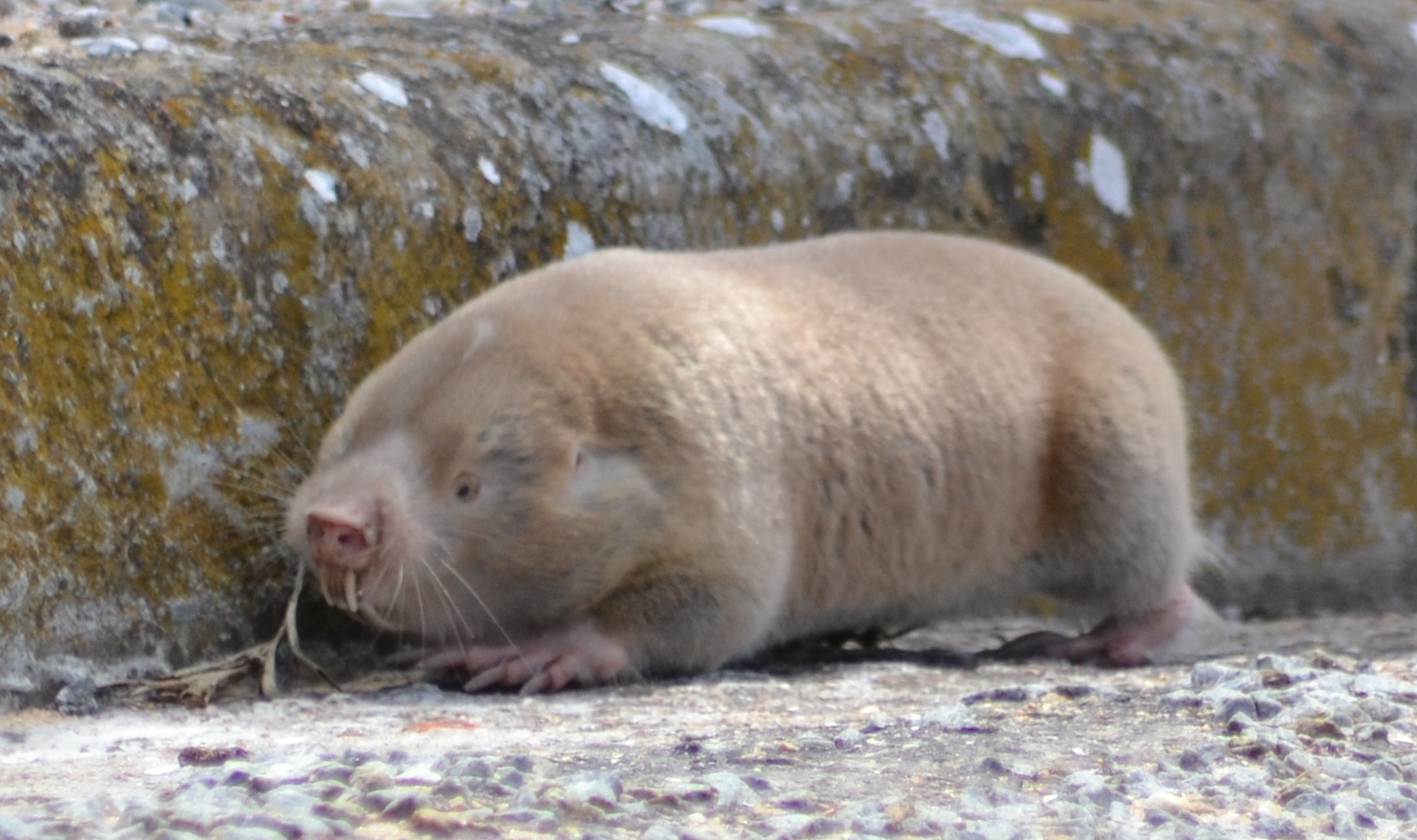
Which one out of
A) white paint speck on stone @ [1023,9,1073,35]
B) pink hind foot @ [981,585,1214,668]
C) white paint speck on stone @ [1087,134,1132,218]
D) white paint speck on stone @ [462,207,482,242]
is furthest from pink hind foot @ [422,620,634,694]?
white paint speck on stone @ [1023,9,1073,35]

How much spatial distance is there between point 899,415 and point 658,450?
867 millimetres

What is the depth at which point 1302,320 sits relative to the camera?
6.89m

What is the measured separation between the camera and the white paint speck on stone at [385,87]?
476cm

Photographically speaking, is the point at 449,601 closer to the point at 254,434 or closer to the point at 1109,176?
the point at 254,434

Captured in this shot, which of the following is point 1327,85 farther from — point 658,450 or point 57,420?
point 57,420

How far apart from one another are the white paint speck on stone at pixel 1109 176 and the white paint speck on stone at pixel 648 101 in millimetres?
1816

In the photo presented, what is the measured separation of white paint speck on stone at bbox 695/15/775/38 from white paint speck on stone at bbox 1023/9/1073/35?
121 centimetres

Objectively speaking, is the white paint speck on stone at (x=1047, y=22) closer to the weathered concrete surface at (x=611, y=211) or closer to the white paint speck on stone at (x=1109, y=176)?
the weathered concrete surface at (x=611, y=211)

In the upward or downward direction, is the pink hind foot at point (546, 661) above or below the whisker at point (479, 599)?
below

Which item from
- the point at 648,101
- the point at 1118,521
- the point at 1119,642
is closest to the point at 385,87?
the point at 648,101

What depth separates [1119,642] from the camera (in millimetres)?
5293

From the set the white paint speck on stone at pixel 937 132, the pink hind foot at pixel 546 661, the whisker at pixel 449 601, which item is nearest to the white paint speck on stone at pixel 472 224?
the whisker at pixel 449 601

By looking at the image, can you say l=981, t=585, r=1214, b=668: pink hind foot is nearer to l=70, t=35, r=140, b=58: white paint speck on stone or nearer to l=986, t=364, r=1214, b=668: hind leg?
l=986, t=364, r=1214, b=668: hind leg

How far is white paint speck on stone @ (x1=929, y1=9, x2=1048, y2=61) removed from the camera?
254 inches
